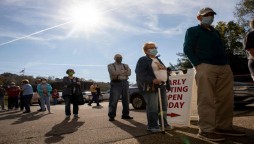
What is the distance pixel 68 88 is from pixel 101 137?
5656 mm

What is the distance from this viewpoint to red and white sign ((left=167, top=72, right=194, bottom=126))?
7187 millimetres

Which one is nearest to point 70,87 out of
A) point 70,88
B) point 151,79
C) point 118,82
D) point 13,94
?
point 70,88

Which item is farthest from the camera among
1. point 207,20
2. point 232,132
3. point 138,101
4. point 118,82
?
point 138,101

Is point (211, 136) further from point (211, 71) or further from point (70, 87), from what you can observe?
point (70, 87)

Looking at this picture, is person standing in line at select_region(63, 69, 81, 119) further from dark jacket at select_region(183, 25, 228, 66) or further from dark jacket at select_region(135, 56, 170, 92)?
dark jacket at select_region(183, 25, 228, 66)

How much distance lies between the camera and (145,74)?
641 centimetres

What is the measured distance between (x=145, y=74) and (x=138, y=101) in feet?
27.3

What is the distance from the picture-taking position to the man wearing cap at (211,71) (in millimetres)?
5406

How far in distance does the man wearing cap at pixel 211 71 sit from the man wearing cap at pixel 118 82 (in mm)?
4380

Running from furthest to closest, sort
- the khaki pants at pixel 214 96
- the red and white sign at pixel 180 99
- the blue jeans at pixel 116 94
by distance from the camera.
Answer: the blue jeans at pixel 116 94
the red and white sign at pixel 180 99
the khaki pants at pixel 214 96

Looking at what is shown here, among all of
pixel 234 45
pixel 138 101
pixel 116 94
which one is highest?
pixel 234 45

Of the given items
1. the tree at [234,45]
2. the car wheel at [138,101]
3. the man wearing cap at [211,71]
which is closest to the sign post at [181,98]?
the man wearing cap at [211,71]

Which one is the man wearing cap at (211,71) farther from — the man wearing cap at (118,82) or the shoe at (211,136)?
the man wearing cap at (118,82)

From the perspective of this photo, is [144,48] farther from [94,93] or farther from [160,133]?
[94,93]
